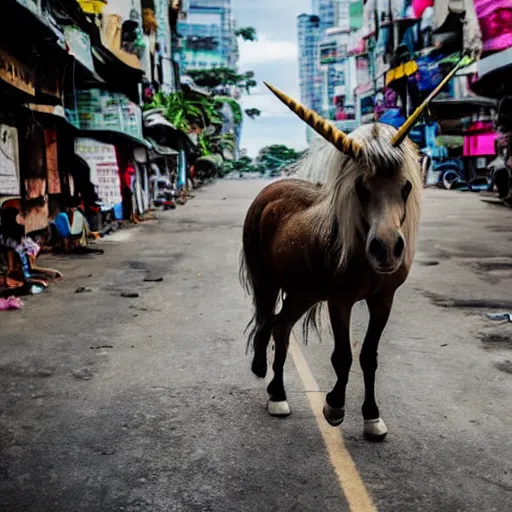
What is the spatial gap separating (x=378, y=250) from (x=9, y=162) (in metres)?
10.8

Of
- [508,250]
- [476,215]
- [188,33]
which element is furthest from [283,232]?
[188,33]

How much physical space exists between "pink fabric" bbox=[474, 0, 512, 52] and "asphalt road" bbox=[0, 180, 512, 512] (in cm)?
2511

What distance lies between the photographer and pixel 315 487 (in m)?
3.79

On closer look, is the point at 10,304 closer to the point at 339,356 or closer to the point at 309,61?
the point at 339,356

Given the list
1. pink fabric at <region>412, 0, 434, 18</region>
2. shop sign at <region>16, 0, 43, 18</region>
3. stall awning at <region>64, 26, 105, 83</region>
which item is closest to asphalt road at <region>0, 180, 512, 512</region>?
shop sign at <region>16, 0, 43, 18</region>

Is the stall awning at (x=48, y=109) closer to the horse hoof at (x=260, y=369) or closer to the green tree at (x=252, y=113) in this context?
the horse hoof at (x=260, y=369)

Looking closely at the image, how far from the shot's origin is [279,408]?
494 centimetres

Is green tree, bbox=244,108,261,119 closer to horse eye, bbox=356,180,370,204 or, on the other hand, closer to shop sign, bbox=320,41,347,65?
shop sign, bbox=320,41,347,65

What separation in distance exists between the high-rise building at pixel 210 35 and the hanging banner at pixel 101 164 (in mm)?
113348

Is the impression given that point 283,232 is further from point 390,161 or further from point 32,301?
point 32,301

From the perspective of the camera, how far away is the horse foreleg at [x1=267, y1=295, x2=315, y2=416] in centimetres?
496

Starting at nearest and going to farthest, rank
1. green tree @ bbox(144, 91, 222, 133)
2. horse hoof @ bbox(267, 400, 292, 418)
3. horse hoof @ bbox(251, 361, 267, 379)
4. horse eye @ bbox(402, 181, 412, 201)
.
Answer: horse eye @ bbox(402, 181, 412, 201)
horse hoof @ bbox(267, 400, 292, 418)
horse hoof @ bbox(251, 361, 267, 379)
green tree @ bbox(144, 91, 222, 133)

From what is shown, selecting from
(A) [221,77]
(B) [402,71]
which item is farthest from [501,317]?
(A) [221,77]

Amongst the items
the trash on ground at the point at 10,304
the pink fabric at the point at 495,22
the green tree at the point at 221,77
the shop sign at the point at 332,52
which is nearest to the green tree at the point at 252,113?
the green tree at the point at 221,77
